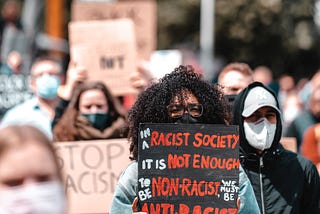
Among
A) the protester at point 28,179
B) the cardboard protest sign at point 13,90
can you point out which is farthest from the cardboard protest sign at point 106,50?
the protester at point 28,179

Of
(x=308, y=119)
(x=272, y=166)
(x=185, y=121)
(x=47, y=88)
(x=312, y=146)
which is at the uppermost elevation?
(x=185, y=121)

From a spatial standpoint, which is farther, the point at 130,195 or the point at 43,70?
the point at 43,70

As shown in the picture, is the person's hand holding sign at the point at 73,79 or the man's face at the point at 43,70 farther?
the person's hand holding sign at the point at 73,79

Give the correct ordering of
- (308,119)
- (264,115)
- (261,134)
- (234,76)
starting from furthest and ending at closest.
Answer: (308,119) → (234,76) → (264,115) → (261,134)

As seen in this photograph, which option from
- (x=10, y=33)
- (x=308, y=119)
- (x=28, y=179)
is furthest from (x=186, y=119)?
(x=10, y=33)

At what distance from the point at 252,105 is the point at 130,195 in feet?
4.06

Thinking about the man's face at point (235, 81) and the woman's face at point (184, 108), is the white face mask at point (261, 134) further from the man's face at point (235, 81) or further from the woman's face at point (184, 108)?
the man's face at point (235, 81)

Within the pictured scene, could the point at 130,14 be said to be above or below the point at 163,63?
above

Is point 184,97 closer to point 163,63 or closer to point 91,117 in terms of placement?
point 91,117

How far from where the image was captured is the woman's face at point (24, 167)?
8.76 ft

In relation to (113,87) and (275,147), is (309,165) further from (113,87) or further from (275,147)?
(113,87)

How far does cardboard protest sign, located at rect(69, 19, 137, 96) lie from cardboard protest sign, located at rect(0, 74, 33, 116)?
2014 millimetres

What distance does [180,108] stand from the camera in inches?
173

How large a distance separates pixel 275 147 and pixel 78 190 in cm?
199
